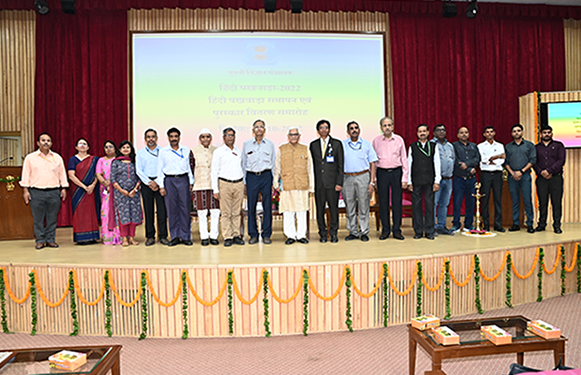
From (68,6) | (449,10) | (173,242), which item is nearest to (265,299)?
(173,242)

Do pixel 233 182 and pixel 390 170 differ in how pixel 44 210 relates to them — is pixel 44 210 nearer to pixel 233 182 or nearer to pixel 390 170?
pixel 233 182

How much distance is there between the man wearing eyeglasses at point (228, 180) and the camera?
14.1 feet

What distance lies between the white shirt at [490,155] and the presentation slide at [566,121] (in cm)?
214

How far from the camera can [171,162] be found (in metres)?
4.38

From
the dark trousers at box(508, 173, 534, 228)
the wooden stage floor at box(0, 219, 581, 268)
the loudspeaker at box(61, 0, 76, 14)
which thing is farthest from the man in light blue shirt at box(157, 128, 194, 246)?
the dark trousers at box(508, 173, 534, 228)

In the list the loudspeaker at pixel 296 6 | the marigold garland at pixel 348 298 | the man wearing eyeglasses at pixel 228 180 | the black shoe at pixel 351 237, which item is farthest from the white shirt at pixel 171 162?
the loudspeaker at pixel 296 6

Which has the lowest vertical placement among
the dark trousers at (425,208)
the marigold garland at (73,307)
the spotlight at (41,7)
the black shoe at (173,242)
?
the marigold garland at (73,307)

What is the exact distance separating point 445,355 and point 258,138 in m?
2.87

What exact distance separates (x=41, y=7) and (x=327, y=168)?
512 centimetres

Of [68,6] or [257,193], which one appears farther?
[68,6]

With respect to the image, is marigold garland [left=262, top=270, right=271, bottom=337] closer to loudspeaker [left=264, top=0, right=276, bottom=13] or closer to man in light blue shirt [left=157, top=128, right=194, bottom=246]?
man in light blue shirt [left=157, top=128, right=194, bottom=246]

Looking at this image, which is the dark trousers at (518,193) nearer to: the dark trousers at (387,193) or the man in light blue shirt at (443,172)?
the man in light blue shirt at (443,172)

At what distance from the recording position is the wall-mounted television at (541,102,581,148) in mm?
6445

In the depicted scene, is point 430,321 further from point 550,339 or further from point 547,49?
point 547,49
